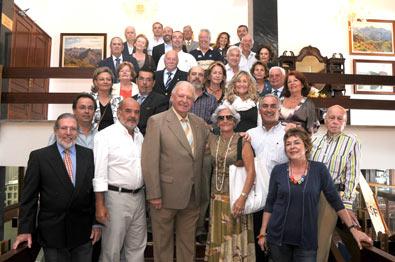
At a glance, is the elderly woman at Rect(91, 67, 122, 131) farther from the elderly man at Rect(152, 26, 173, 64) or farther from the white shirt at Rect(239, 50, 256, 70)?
the white shirt at Rect(239, 50, 256, 70)

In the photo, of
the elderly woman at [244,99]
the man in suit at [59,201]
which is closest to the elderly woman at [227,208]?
the elderly woman at [244,99]

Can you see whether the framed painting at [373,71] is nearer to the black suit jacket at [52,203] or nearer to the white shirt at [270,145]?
the white shirt at [270,145]

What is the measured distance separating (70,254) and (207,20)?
816 centimetres

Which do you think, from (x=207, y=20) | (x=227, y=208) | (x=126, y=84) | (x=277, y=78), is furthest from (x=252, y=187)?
(x=207, y=20)

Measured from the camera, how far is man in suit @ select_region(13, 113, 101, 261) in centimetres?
258

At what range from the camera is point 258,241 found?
2998 mm

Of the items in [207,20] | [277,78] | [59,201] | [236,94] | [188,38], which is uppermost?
[207,20]

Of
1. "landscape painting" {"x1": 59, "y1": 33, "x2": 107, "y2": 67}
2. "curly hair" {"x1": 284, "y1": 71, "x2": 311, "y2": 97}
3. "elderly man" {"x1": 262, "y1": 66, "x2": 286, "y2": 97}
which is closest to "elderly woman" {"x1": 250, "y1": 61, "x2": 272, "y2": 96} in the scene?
"elderly man" {"x1": 262, "y1": 66, "x2": 286, "y2": 97}

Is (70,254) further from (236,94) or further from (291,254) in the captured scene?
(236,94)

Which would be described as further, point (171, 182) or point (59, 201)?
point (171, 182)

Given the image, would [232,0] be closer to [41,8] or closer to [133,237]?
[41,8]

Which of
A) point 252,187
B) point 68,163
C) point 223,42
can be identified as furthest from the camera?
point 223,42

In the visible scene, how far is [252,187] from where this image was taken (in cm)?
310

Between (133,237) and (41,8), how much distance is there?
819 centimetres
